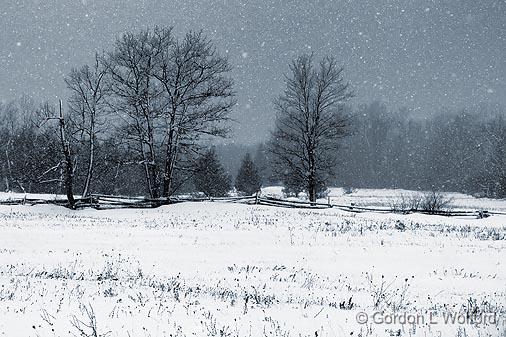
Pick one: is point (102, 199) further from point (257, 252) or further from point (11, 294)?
point (11, 294)

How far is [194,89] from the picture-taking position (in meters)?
27.5

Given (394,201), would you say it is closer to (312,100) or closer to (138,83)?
(312,100)

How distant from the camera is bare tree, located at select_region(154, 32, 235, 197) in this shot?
27000 millimetres

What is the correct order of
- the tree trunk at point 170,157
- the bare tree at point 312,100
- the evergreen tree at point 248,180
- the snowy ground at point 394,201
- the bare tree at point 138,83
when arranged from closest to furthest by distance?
the bare tree at point 138,83 → the tree trunk at point 170,157 → the bare tree at point 312,100 → the snowy ground at point 394,201 → the evergreen tree at point 248,180

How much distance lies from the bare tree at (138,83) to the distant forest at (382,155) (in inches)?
65.5

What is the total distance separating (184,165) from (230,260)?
64.1 ft

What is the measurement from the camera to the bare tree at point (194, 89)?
27.0 m

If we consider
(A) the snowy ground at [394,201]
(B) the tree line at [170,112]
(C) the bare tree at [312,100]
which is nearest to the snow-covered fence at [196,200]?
(B) the tree line at [170,112]

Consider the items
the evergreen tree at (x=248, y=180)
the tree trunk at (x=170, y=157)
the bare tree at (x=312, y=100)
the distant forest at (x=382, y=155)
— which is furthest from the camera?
the evergreen tree at (x=248, y=180)

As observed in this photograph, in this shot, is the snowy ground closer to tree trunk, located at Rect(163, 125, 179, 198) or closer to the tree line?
the tree line

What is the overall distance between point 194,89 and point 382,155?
241ft

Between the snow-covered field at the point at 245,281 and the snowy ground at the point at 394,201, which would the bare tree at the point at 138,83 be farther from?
the snowy ground at the point at 394,201

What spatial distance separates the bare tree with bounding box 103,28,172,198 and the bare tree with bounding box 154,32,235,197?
58 centimetres

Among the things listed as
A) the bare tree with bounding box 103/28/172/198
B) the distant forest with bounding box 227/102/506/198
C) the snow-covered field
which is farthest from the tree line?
the distant forest with bounding box 227/102/506/198
